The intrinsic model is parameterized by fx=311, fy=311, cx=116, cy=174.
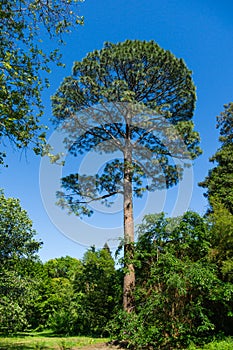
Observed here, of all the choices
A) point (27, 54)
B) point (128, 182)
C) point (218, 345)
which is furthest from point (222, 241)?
point (27, 54)

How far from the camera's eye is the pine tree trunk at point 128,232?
28.8 feet

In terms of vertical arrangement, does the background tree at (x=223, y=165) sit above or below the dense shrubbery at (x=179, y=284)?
above

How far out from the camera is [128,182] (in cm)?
1056

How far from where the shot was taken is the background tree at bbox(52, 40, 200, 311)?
1062cm

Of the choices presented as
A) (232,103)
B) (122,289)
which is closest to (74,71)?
(122,289)

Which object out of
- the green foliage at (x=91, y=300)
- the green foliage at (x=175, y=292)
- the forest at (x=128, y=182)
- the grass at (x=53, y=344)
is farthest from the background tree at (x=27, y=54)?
the green foliage at (x=91, y=300)

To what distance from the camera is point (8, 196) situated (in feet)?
44.7

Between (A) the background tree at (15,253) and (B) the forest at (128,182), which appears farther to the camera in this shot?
(A) the background tree at (15,253)

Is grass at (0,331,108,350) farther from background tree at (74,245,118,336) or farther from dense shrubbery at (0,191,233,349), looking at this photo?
background tree at (74,245,118,336)

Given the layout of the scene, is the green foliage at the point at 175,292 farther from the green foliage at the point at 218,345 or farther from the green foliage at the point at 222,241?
the green foliage at the point at 218,345

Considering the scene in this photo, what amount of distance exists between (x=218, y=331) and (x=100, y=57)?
9223mm

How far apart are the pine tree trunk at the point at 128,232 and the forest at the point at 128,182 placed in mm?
34

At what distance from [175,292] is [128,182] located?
4008mm

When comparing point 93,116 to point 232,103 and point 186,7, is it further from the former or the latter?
point 232,103
